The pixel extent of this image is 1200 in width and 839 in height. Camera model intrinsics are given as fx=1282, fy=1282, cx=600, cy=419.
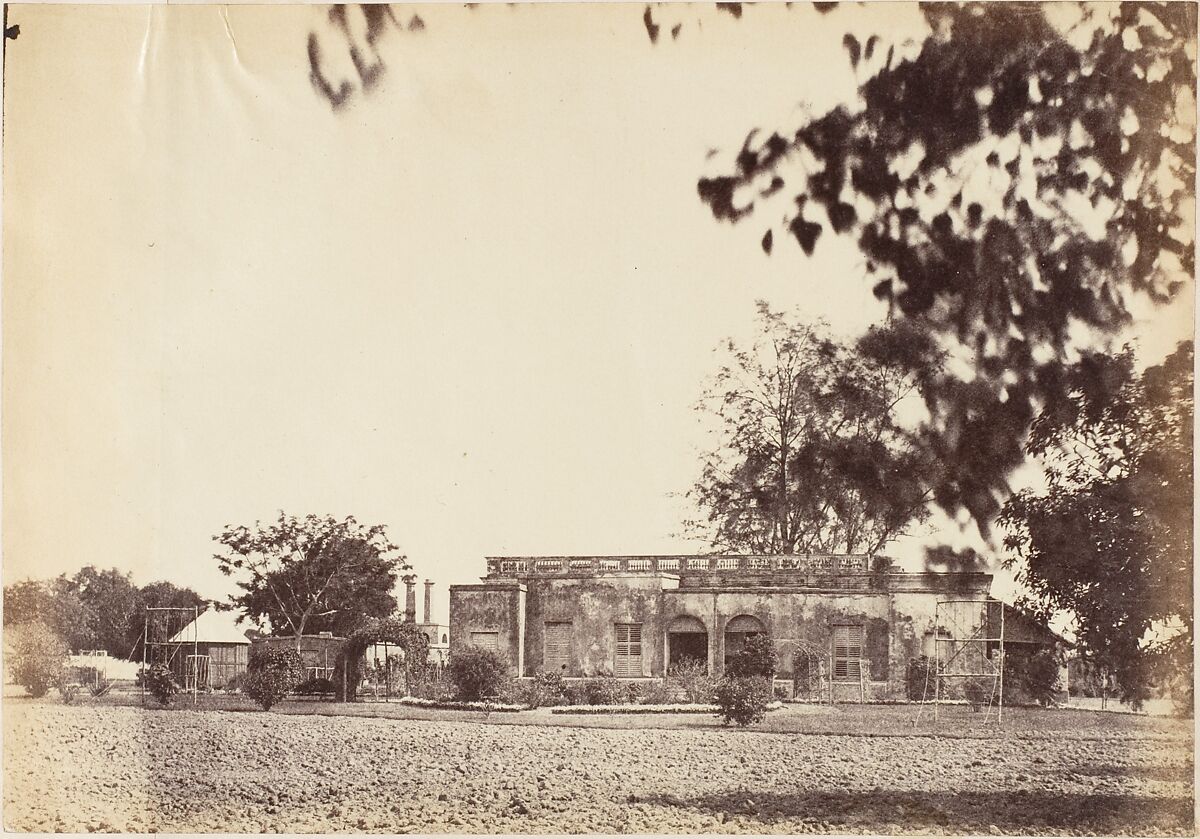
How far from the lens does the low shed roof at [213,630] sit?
1136 cm

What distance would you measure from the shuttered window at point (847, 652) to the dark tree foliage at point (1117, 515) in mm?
2454

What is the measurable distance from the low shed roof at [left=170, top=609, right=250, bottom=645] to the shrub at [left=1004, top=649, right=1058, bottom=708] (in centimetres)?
714

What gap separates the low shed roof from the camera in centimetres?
1136

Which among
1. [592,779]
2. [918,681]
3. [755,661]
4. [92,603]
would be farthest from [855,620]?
[92,603]

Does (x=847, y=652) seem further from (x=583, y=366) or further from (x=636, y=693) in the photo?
(x=583, y=366)

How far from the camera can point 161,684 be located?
38.2 feet

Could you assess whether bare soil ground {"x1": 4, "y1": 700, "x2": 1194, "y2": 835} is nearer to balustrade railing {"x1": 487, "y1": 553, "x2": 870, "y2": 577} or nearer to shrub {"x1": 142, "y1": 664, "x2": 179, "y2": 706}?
shrub {"x1": 142, "y1": 664, "x2": 179, "y2": 706}

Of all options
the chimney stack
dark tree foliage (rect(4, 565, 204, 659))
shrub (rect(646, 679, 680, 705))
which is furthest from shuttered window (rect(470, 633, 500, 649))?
dark tree foliage (rect(4, 565, 204, 659))

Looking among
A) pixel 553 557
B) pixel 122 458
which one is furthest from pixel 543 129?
pixel 122 458

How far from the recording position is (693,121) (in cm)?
1068

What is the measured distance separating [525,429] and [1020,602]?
4503mm

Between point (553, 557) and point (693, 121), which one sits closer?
point (693, 121)

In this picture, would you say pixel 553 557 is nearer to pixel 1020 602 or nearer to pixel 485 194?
pixel 485 194

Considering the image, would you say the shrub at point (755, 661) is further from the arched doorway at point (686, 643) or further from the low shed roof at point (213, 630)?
the low shed roof at point (213, 630)
